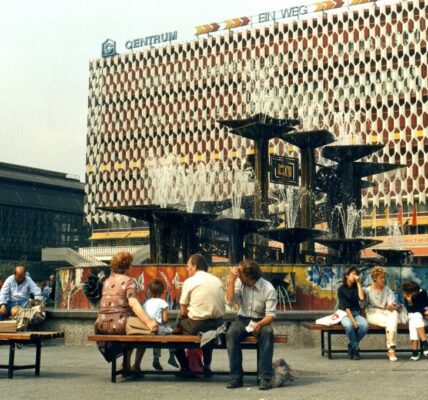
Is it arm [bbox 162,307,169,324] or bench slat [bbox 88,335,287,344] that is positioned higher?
arm [bbox 162,307,169,324]

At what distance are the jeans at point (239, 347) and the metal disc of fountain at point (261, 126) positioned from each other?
15.2 m

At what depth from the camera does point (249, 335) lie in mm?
8945

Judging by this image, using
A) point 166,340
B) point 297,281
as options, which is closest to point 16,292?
point 166,340

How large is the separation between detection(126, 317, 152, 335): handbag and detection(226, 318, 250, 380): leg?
0.94 meters

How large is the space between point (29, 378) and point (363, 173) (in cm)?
1796

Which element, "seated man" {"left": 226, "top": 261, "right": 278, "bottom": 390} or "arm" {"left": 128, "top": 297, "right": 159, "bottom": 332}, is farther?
"arm" {"left": 128, "top": 297, "right": 159, "bottom": 332}

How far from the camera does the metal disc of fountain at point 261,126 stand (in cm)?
2378

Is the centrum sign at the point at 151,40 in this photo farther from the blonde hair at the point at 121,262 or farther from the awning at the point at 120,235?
the blonde hair at the point at 121,262

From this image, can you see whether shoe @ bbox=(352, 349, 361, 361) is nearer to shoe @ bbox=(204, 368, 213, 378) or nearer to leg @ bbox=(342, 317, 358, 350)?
leg @ bbox=(342, 317, 358, 350)

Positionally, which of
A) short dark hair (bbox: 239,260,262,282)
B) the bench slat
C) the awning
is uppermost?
the awning

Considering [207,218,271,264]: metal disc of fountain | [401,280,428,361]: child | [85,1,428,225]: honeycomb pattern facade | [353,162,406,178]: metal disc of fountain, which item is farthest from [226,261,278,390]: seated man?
[85,1,428,225]: honeycomb pattern facade

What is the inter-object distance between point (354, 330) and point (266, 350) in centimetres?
369

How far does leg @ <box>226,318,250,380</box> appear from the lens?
8562 mm

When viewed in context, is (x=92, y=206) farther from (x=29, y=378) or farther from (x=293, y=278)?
(x=29, y=378)
